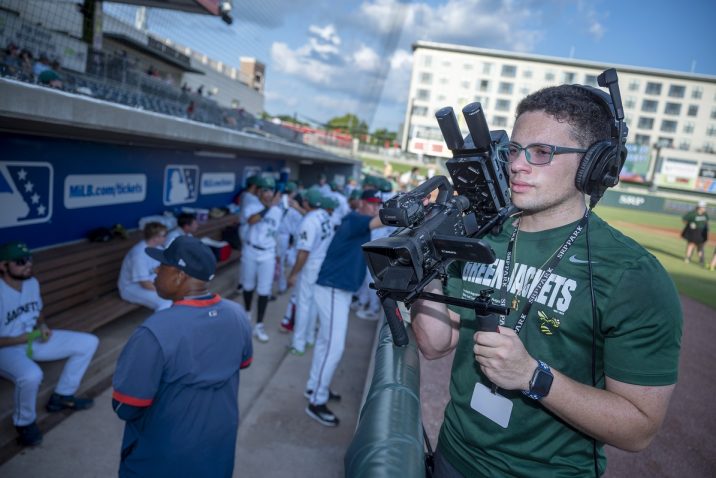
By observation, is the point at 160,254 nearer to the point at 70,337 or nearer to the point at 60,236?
the point at 70,337

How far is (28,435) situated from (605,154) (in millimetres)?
4238

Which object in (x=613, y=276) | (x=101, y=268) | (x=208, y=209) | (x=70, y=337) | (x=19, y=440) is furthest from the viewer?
(x=208, y=209)

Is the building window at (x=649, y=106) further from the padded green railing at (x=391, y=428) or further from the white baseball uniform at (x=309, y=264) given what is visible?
the padded green railing at (x=391, y=428)

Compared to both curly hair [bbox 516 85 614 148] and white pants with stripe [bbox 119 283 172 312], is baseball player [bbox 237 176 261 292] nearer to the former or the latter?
white pants with stripe [bbox 119 283 172 312]

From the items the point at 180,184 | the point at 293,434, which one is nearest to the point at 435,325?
the point at 293,434

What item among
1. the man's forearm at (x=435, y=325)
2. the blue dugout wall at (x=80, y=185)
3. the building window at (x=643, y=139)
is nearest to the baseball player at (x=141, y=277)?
the blue dugout wall at (x=80, y=185)

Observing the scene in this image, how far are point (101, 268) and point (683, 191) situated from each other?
61.8m

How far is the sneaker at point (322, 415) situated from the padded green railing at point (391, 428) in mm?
2759

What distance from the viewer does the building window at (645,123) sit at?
194ft

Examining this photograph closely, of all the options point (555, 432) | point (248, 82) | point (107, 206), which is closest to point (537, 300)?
point (555, 432)

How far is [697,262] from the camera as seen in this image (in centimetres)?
1697

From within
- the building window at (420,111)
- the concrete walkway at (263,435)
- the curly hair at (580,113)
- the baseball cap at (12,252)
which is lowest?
the concrete walkway at (263,435)

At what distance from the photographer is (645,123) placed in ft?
195

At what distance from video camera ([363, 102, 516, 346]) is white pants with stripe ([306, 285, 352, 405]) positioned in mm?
3277
